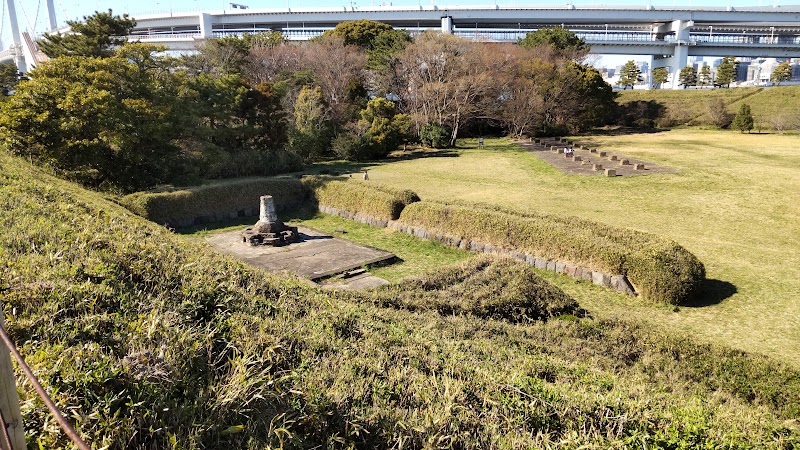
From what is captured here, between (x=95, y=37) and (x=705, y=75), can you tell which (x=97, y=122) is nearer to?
(x=95, y=37)

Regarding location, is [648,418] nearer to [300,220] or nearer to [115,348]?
[115,348]

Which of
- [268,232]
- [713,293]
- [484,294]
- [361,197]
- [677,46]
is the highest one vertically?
[677,46]

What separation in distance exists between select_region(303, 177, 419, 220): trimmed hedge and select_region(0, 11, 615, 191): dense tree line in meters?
4.99

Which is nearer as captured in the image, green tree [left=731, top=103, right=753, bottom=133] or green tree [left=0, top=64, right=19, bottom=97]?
green tree [left=731, top=103, right=753, bottom=133]

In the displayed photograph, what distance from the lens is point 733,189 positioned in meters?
16.5

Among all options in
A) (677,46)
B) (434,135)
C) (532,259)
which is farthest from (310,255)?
(677,46)

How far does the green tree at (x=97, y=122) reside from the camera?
1374 cm

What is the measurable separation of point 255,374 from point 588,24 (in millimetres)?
65701

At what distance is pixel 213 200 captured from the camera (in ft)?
52.2

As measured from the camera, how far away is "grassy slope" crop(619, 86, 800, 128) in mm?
39656

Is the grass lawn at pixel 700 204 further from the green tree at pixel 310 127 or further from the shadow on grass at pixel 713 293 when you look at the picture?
the green tree at pixel 310 127

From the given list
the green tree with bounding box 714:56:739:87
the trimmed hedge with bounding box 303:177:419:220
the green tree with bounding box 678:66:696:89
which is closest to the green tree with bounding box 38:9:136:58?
the trimmed hedge with bounding box 303:177:419:220

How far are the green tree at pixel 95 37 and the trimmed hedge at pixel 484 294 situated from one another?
70.5 feet

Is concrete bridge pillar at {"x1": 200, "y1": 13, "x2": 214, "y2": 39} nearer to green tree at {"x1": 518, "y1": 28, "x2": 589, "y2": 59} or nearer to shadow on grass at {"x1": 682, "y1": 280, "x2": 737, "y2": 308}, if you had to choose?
green tree at {"x1": 518, "y1": 28, "x2": 589, "y2": 59}
